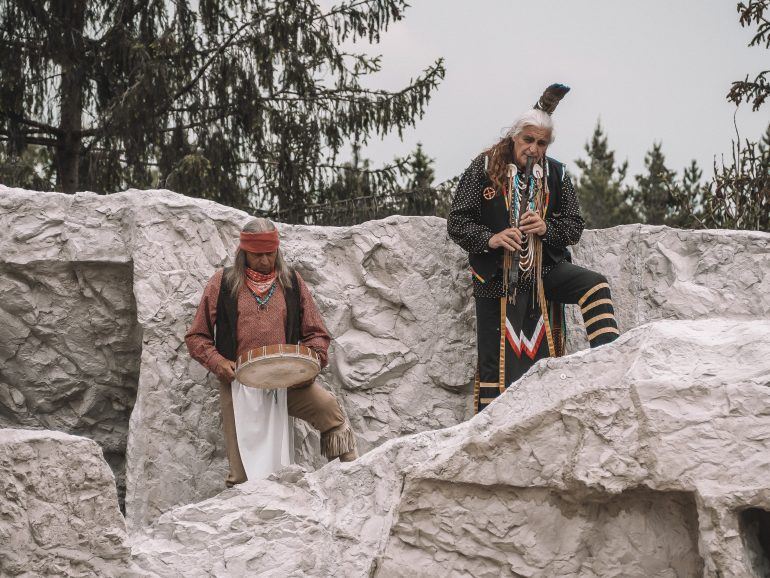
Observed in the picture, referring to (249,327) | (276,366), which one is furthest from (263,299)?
(276,366)

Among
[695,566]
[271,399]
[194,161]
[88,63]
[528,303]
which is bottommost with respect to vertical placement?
[695,566]

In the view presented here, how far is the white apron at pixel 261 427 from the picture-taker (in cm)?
592

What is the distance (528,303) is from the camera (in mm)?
6270

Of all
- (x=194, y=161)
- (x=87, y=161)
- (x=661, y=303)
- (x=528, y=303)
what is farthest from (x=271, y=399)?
(x=87, y=161)

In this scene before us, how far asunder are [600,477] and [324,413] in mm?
2172

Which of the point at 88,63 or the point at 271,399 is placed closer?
the point at 271,399

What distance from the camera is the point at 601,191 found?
68.1 feet

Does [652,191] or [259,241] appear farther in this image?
[652,191]

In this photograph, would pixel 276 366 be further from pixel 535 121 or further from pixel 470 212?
pixel 535 121

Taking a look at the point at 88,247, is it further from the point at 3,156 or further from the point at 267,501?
the point at 3,156

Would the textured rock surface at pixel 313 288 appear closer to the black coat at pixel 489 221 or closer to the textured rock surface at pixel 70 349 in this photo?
the textured rock surface at pixel 70 349

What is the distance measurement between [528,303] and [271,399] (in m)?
1.36

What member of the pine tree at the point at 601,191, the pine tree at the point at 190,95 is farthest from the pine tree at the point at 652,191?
the pine tree at the point at 190,95

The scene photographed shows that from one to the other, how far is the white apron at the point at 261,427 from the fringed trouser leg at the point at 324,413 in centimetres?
10
